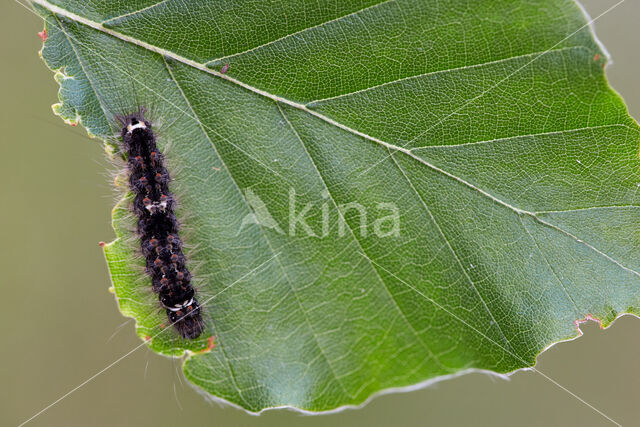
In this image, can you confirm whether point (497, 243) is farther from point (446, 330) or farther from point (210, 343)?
point (210, 343)

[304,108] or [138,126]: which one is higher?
[138,126]

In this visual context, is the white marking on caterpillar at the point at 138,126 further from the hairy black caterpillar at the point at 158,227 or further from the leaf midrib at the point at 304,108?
the leaf midrib at the point at 304,108

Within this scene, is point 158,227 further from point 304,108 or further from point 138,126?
point 304,108

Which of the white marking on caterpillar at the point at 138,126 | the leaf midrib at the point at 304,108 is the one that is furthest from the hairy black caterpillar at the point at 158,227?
the leaf midrib at the point at 304,108


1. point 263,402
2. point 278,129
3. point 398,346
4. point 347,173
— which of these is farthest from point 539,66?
point 263,402

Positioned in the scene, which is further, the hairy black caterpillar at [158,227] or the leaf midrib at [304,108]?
the hairy black caterpillar at [158,227]

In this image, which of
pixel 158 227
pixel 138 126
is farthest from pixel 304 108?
pixel 158 227

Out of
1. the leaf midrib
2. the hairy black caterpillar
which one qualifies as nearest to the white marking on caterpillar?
the hairy black caterpillar

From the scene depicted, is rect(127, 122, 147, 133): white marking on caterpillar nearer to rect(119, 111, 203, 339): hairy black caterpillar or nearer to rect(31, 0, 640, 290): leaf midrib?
rect(119, 111, 203, 339): hairy black caterpillar

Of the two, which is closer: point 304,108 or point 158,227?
point 304,108
